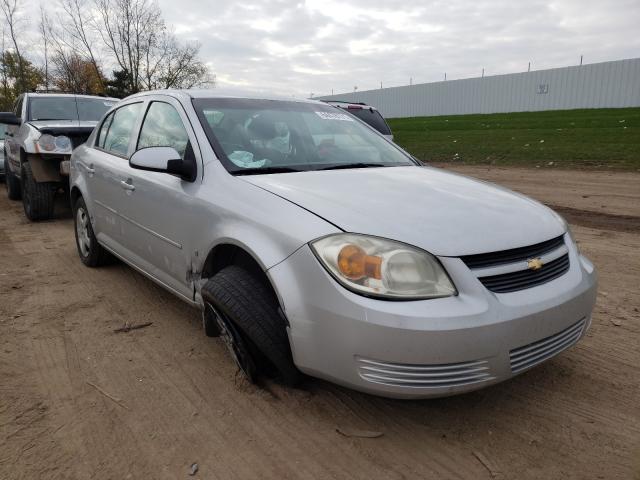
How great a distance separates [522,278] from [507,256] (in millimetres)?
115

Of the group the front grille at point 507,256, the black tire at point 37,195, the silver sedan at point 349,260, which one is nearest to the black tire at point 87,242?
the silver sedan at point 349,260

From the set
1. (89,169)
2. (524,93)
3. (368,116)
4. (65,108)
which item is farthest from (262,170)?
(524,93)

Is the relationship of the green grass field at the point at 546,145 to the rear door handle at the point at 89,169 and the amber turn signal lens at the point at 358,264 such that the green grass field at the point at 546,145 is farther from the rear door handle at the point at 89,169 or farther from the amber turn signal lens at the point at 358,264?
the amber turn signal lens at the point at 358,264

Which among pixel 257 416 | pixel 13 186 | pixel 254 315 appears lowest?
pixel 257 416

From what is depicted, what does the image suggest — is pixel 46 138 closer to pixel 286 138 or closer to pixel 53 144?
pixel 53 144

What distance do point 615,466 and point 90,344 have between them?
288 cm

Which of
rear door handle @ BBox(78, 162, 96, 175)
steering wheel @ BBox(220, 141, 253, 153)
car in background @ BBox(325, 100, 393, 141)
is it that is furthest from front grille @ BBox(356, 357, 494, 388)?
car in background @ BBox(325, 100, 393, 141)

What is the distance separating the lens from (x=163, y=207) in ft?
10.3

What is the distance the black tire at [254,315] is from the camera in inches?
89.7

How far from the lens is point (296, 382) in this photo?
92.1 inches

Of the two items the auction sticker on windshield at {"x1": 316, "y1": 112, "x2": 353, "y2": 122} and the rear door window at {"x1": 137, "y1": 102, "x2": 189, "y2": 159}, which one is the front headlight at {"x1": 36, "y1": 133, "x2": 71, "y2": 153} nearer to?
the rear door window at {"x1": 137, "y1": 102, "x2": 189, "y2": 159}

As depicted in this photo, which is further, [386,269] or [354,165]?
[354,165]

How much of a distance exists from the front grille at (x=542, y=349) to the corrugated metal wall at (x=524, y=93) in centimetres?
3207

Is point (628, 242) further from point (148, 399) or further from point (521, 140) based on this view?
point (521, 140)
